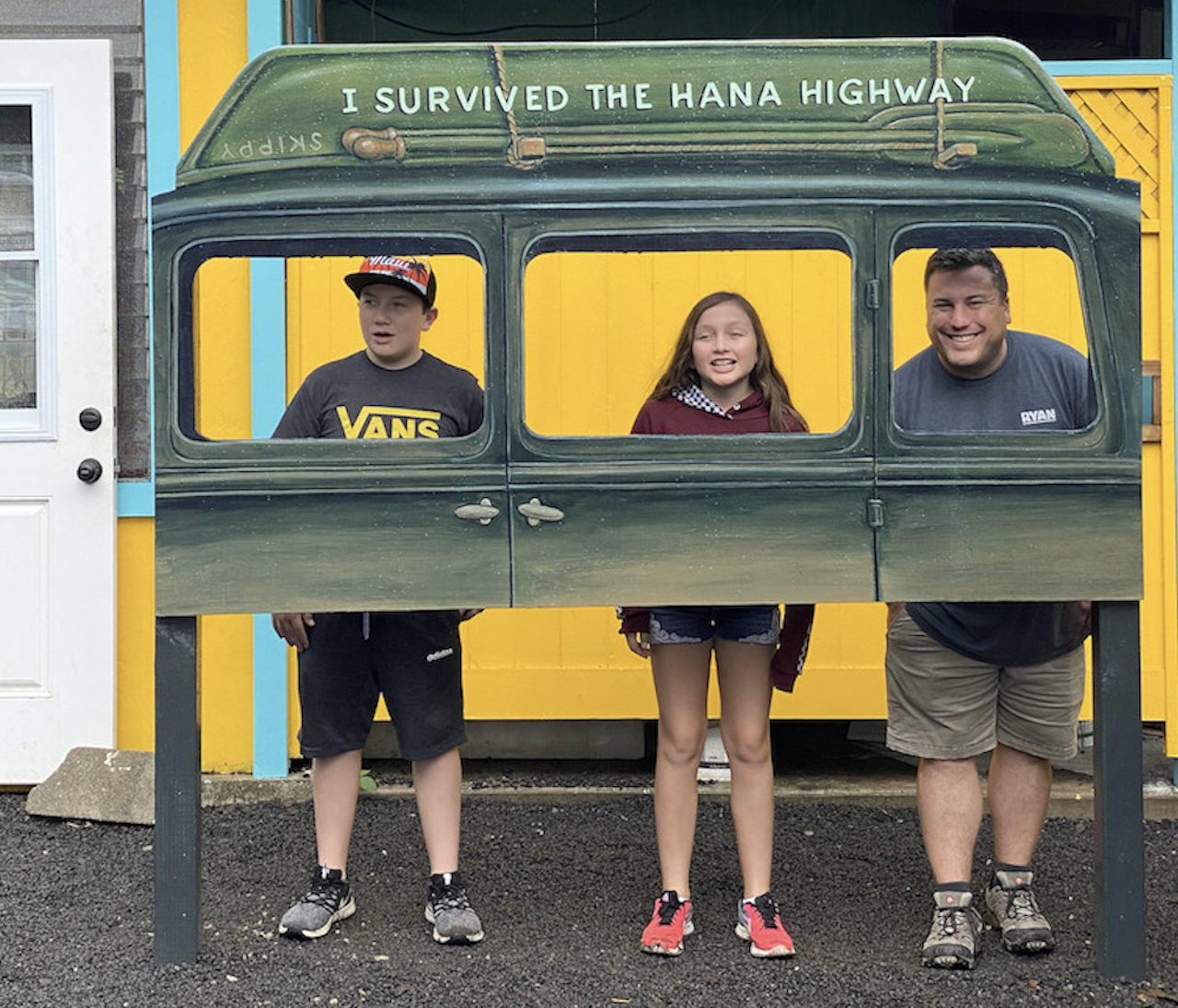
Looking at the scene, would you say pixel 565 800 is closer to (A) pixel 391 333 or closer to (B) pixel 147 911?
(B) pixel 147 911

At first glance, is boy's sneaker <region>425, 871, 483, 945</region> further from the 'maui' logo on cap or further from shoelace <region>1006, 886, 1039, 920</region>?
the 'maui' logo on cap

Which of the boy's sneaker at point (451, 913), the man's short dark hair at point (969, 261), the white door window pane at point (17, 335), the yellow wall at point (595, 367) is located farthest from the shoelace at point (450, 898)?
the white door window pane at point (17, 335)

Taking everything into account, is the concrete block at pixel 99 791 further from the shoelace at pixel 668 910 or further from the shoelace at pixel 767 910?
the shoelace at pixel 767 910

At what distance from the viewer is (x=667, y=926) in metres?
3.46

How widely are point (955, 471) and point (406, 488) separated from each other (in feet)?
4.05

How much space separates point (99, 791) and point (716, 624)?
2268mm

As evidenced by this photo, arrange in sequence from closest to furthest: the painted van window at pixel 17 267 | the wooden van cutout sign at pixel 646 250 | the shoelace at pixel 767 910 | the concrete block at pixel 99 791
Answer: the wooden van cutout sign at pixel 646 250
the shoelace at pixel 767 910
the concrete block at pixel 99 791
the painted van window at pixel 17 267

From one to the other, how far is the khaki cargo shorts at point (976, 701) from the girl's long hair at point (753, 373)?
2.05 feet

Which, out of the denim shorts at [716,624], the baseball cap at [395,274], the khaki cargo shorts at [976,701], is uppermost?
the baseball cap at [395,274]

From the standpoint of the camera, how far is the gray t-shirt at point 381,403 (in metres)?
3.44

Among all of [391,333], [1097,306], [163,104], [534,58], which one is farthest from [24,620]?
[1097,306]

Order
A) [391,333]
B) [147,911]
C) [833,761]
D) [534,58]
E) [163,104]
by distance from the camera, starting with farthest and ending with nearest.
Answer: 1. [833,761]
2. [163,104]
3. [147,911]
4. [391,333]
5. [534,58]

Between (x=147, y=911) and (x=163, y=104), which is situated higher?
(x=163, y=104)

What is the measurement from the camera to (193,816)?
3312 millimetres
